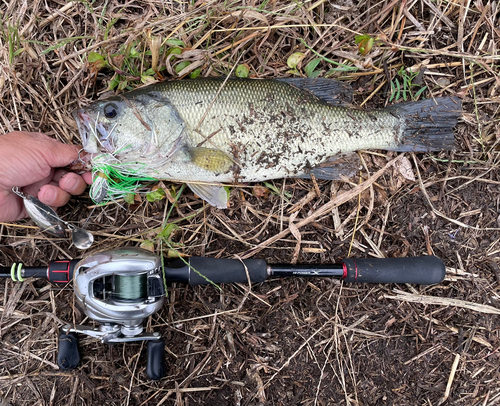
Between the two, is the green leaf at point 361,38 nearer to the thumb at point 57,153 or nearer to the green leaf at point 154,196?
the green leaf at point 154,196

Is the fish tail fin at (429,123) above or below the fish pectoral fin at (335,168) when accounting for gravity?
above

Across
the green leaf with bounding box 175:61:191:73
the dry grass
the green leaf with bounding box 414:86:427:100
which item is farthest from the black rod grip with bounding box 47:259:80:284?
the green leaf with bounding box 414:86:427:100

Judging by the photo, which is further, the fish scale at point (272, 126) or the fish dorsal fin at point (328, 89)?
the fish dorsal fin at point (328, 89)

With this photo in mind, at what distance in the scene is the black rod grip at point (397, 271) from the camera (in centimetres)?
238

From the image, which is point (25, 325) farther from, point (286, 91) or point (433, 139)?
point (433, 139)

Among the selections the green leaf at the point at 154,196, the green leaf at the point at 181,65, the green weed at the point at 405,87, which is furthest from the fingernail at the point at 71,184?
the green weed at the point at 405,87

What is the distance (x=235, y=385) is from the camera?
2527 millimetres

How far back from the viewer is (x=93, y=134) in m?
2.28

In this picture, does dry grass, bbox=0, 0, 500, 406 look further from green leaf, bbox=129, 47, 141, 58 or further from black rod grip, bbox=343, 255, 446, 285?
black rod grip, bbox=343, 255, 446, 285

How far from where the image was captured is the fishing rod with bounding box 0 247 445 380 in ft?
6.88

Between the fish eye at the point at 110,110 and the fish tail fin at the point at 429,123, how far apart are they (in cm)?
204

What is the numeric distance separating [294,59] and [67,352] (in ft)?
9.12

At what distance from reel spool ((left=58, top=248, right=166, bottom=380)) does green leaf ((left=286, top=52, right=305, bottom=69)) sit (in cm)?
178

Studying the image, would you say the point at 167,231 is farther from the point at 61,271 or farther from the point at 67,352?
the point at 67,352
